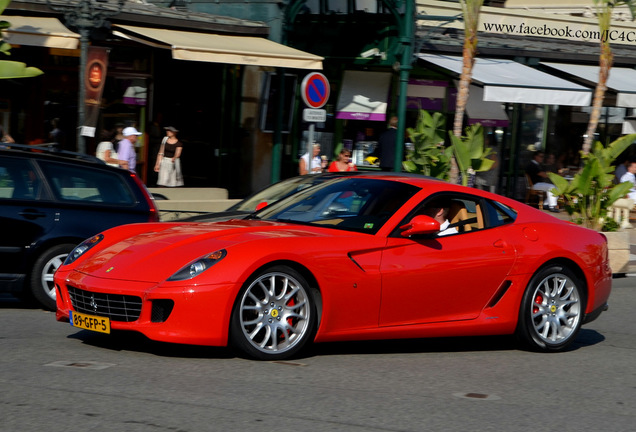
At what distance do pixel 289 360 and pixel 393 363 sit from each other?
0.77m

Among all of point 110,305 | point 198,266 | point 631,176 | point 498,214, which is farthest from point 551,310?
point 631,176

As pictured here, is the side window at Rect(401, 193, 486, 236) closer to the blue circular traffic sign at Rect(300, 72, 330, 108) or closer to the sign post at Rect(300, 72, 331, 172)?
the sign post at Rect(300, 72, 331, 172)

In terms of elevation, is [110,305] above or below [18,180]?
below

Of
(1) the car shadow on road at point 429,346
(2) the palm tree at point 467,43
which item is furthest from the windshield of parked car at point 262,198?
(2) the palm tree at point 467,43

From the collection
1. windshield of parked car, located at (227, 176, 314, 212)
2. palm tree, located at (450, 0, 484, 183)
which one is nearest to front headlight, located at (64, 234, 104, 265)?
windshield of parked car, located at (227, 176, 314, 212)

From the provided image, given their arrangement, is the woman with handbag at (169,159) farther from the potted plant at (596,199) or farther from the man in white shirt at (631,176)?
the man in white shirt at (631,176)

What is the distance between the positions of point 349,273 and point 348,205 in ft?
2.84

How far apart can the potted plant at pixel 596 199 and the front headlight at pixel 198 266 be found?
9984 mm

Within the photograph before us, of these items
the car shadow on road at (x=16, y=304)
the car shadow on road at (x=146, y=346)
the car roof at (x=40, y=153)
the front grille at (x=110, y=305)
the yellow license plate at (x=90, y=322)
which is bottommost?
the car shadow on road at (x=16, y=304)

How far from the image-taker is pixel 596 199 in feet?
52.1

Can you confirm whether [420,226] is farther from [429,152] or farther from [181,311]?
[429,152]

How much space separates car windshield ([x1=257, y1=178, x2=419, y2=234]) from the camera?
7.62 meters

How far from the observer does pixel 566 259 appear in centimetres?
835

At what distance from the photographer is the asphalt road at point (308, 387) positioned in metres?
5.35
